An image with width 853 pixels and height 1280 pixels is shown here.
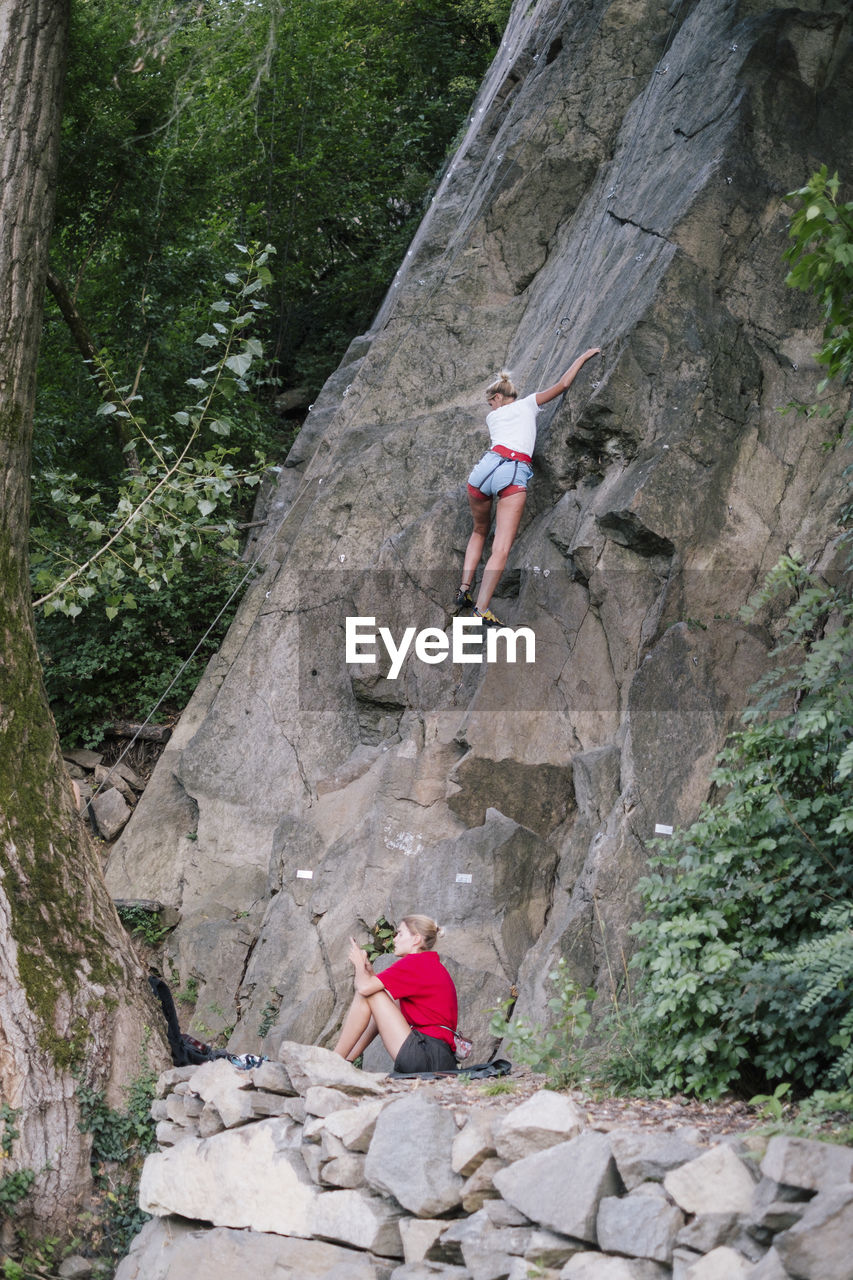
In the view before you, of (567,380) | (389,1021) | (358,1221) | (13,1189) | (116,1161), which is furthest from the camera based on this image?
(567,380)

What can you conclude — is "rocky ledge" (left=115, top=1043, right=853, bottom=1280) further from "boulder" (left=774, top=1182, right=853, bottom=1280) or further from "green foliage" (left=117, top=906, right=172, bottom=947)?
"green foliage" (left=117, top=906, right=172, bottom=947)

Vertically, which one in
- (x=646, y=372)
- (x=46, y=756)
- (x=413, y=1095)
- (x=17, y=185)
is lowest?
(x=413, y=1095)

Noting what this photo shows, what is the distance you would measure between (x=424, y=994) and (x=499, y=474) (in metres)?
3.97

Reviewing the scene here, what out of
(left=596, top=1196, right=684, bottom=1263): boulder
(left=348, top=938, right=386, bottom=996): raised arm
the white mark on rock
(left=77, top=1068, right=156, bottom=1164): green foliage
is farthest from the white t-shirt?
(left=596, top=1196, right=684, bottom=1263): boulder

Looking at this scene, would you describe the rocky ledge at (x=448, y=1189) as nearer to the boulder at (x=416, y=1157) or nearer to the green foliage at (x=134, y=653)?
the boulder at (x=416, y=1157)

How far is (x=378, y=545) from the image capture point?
9.67 metres

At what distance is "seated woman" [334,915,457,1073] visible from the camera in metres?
5.41

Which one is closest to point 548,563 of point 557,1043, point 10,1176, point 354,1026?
point 354,1026

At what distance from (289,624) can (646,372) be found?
12.6ft

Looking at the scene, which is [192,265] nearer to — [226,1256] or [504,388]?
[504,388]

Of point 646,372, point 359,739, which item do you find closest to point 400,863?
point 359,739

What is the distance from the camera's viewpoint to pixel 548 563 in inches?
314

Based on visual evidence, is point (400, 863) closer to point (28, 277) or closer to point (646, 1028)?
point (646, 1028)

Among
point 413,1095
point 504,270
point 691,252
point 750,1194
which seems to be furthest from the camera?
point 504,270
